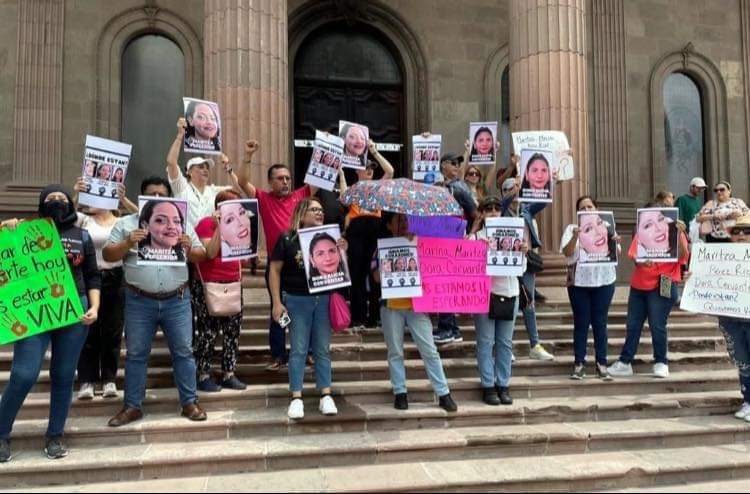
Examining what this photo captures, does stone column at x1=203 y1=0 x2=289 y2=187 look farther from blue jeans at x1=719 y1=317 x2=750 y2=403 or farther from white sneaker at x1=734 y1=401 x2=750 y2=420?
white sneaker at x1=734 y1=401 x2=750 y2=420

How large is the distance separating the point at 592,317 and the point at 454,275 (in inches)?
79.6

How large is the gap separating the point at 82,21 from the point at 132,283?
8956 mm

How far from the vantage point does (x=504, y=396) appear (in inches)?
251

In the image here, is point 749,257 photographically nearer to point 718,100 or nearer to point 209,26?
point 209,26

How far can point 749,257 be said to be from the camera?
6.38 meters

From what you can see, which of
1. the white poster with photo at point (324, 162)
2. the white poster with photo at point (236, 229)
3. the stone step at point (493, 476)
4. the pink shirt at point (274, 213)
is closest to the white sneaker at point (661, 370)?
the stone step at point (493, 476)

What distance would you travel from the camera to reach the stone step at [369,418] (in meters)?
5.42

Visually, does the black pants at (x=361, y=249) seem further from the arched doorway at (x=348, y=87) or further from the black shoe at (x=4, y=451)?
the arched doorway at (x=348, y=87)

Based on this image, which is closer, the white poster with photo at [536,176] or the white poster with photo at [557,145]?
the white poster with photo at [536,176]

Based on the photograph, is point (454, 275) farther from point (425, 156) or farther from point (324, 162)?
point (425, 156)

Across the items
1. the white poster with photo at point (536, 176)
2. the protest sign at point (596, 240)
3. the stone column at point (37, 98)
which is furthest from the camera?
the stone column at point (37, 98)

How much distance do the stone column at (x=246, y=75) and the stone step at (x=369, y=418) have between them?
4.33m

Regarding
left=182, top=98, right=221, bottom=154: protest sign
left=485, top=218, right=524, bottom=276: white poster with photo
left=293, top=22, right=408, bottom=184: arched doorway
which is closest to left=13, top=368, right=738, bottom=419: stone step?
left=485, top=218, right=524, bottom=276: white poster with photo

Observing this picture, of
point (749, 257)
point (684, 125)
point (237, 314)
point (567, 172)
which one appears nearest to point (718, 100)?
point (684, 125)
